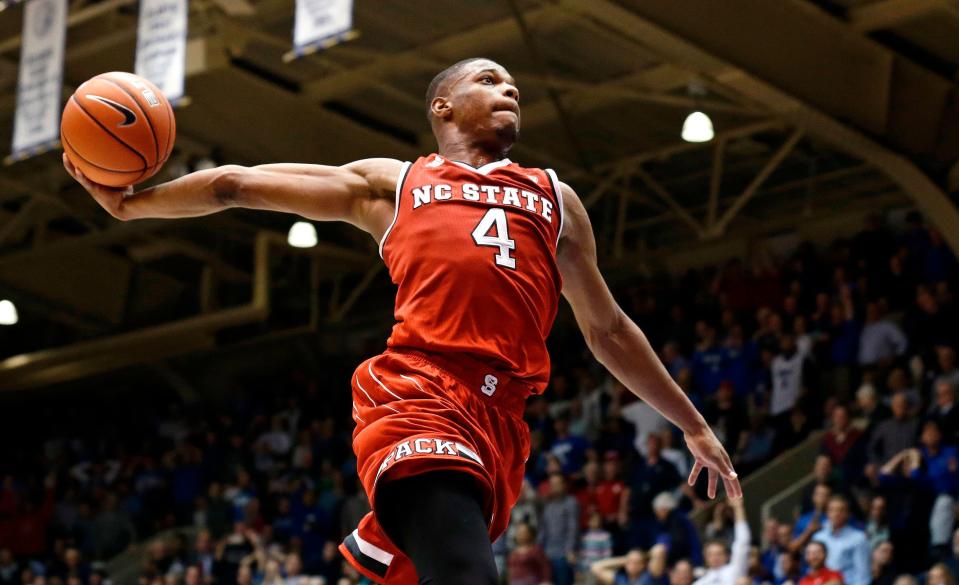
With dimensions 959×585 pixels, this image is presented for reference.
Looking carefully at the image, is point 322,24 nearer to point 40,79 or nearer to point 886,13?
point 40,79

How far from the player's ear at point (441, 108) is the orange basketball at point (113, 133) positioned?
828 millimetres

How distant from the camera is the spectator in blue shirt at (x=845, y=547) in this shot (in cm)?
1121

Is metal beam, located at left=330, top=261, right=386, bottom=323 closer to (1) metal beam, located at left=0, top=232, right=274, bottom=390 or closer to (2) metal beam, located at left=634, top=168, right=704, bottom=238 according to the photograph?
(1) metal beam, located at left=0, top=232, right=274, bottom=390

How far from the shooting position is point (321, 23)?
10.8 m

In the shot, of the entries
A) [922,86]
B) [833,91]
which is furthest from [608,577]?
[922,86]

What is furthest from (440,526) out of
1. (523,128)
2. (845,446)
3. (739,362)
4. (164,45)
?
(523,128)

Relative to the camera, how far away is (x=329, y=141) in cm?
1741

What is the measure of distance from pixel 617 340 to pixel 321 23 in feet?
22.6

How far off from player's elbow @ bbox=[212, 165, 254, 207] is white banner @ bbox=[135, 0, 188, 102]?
740 centimetres

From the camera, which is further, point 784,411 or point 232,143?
point 232,143

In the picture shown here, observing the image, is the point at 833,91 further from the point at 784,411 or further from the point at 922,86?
the point at 784,411

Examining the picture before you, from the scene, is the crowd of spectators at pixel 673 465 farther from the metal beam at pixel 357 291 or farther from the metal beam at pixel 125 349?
the metal beam at pixel 125 349

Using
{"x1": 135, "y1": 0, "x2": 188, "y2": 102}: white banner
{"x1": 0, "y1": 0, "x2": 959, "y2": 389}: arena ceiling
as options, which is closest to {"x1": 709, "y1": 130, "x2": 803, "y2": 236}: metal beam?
{"x1": 0, "y1": 0, "x2": 959, "y2": 389}: arena ceiling

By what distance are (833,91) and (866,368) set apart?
2.79 m
